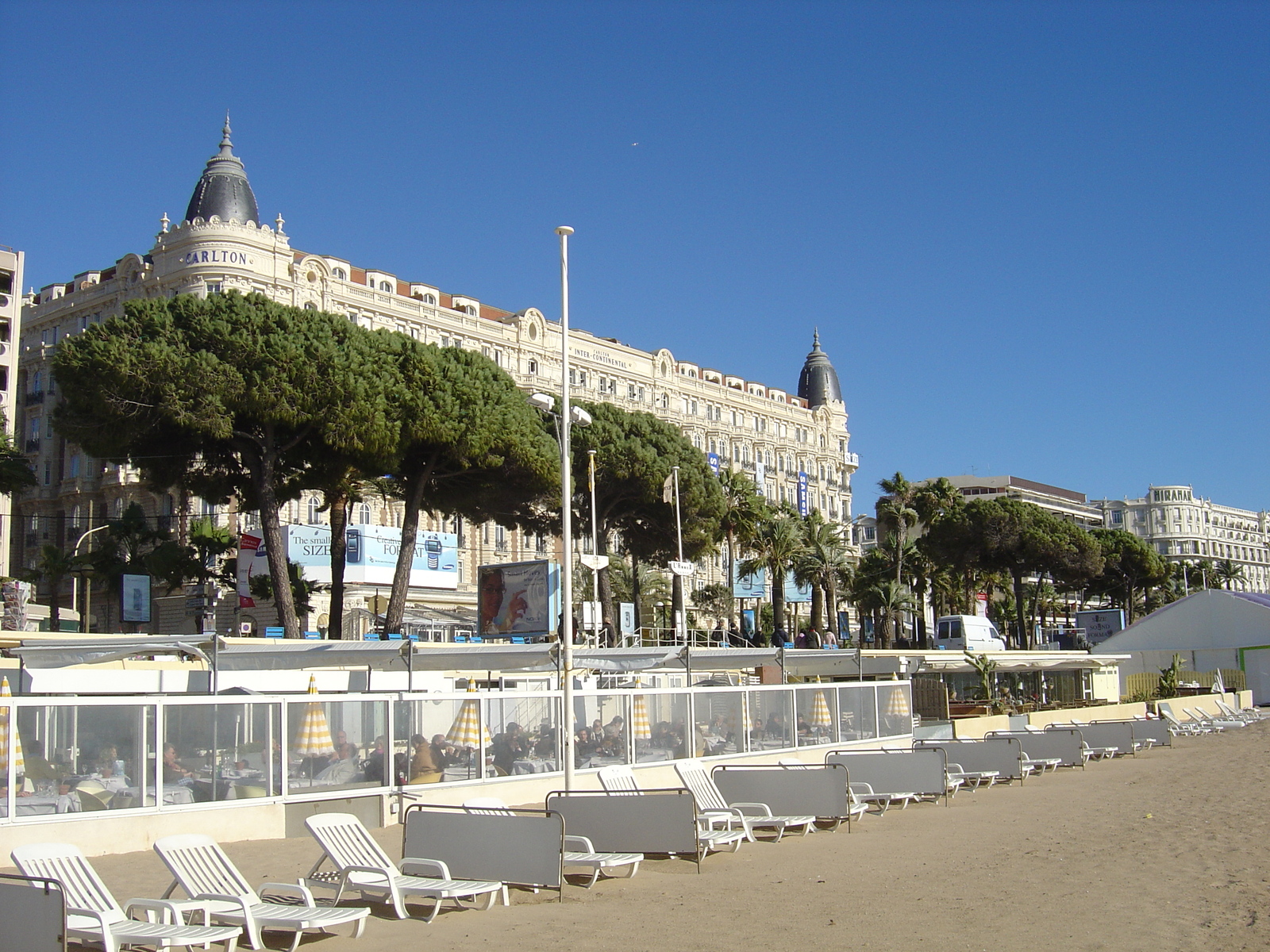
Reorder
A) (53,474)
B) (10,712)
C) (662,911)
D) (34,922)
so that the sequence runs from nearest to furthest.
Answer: (34,922)
(662,911)
(10,712)
(53,474)

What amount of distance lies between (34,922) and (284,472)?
28.7 metres

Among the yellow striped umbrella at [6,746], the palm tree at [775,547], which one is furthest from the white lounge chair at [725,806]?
the palm tree at [775,547]

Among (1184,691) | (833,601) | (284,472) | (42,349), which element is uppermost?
(42,349)

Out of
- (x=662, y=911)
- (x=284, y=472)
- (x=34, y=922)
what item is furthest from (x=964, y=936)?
(x=284, y=472)

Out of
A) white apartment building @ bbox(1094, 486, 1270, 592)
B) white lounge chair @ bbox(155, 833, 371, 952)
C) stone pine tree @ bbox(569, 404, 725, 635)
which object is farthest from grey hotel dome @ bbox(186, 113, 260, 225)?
white apartment building @ bbox(1094, 486, 1270, 592)

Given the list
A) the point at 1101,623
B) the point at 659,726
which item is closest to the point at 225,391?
the point at 659,726

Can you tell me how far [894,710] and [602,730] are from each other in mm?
8336

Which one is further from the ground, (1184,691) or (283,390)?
(283,390)

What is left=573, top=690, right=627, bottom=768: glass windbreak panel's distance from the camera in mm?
18078

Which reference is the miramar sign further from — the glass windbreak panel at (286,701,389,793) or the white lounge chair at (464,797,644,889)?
the white lounge chair at (464,797,644,889)

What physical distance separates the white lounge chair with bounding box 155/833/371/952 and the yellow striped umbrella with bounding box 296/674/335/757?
5476 millimetres

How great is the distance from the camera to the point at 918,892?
10492mm

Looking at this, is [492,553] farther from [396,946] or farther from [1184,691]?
[396,946]

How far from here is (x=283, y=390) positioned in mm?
31266
